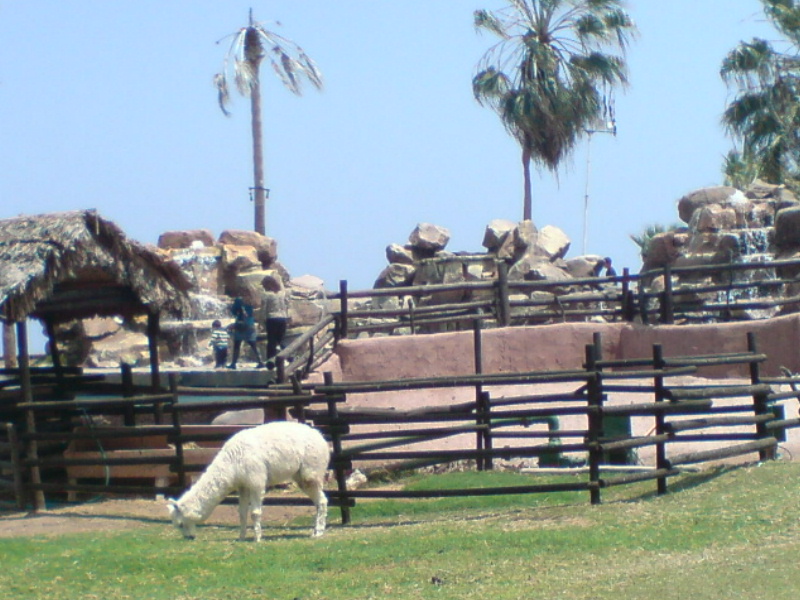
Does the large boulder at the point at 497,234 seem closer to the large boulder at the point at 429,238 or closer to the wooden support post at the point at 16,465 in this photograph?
the large boulder at the point at 429,238

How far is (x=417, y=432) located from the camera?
415 inches

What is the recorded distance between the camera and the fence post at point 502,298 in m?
19.1

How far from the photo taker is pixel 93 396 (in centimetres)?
1569

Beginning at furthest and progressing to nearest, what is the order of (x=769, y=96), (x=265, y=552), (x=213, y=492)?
(x=769, y=96) < (x=213, y=492) < (x=265, y=552)

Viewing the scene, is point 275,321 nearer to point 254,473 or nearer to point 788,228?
point 254,473

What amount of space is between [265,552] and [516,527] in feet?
6.38

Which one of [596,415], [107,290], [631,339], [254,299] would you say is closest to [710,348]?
[631,339]

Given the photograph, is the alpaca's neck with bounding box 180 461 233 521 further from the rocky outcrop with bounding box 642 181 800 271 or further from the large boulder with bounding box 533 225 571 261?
the large boulder with bounding box 533 225 571 261

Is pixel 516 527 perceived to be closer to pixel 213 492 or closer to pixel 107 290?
pixel 213 492

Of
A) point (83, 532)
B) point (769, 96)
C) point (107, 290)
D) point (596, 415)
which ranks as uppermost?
point (769, 96)

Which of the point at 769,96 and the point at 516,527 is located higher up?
the point at 769,96

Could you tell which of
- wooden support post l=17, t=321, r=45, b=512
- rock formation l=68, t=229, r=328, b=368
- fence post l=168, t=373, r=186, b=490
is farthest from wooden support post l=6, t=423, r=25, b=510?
rock formation l=68, t=229, r=328, b=368

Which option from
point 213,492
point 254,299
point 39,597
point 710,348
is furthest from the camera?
point 254,299

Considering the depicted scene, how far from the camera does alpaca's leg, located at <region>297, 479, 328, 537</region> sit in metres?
9.38
